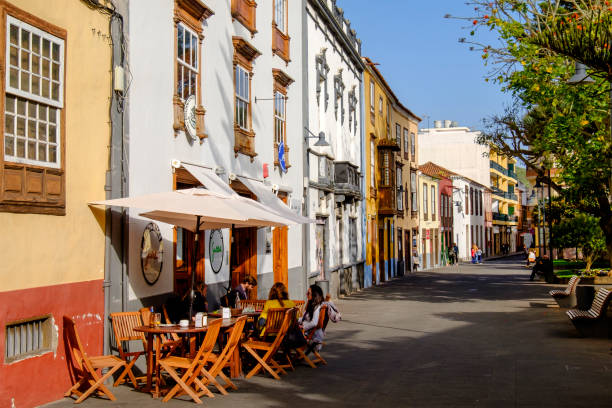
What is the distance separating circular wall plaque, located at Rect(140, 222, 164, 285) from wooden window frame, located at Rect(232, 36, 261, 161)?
4688 mm

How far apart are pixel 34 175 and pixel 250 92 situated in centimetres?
913

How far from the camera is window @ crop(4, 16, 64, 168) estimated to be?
27.8 ft

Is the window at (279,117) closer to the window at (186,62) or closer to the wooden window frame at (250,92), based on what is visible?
the wooden window frame at (250,92)

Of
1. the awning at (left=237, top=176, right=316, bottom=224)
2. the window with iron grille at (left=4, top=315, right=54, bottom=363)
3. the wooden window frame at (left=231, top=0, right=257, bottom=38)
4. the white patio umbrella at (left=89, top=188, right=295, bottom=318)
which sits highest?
the wooden window frame at (left=231, top=0, right=257, bottom=38)

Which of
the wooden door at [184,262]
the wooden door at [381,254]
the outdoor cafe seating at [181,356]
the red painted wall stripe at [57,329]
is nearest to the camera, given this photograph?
the red painted wall stripe at [57,329]

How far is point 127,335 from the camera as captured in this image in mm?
10250

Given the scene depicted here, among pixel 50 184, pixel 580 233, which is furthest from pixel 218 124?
pixel 580 233

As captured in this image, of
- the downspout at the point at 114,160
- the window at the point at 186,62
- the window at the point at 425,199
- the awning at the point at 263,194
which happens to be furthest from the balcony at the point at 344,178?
the window at the point at 425,199

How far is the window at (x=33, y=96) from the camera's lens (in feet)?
27.8

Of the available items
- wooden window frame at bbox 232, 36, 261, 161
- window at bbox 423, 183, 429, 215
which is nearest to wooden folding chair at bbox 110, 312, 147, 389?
wooden window frame at bbox 232, 36, 261, 161

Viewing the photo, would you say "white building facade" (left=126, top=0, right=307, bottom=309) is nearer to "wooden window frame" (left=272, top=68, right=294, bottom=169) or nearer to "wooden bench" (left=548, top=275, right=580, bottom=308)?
"wooden window frame" (left=272, top=68, right=294, bottom=169)

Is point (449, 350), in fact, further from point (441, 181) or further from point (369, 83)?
point (441, 181)

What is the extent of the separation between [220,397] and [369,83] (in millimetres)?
28571

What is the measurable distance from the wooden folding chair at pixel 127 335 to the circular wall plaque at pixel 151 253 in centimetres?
106
